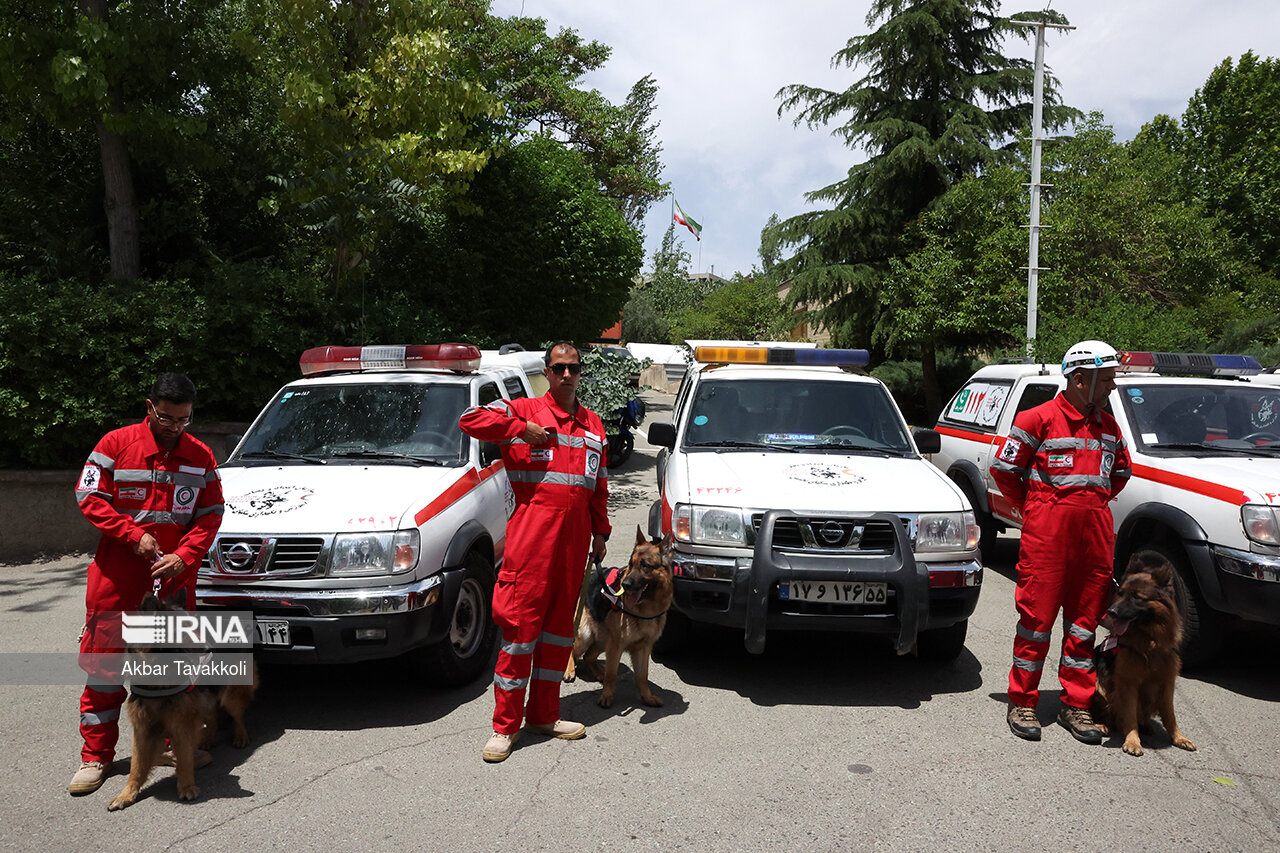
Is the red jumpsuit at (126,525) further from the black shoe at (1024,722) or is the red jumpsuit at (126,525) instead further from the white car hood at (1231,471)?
the white car hood at (1231,471)

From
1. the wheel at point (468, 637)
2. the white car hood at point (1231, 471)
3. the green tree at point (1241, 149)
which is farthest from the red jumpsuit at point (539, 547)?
the green tree at point (1241, 149)

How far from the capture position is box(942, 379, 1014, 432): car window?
8266 millimetres

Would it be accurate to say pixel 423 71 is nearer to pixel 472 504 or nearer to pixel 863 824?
pixel 472 504

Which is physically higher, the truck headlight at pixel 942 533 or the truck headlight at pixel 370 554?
the truck headlight at pixel 942 533

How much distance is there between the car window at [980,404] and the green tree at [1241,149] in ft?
90.0

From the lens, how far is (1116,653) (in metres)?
4.30

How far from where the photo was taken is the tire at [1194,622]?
5184 millimetres

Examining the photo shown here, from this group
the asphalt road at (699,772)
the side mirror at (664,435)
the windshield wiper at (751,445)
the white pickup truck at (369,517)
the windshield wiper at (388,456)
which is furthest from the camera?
the side mirror at (664,435)

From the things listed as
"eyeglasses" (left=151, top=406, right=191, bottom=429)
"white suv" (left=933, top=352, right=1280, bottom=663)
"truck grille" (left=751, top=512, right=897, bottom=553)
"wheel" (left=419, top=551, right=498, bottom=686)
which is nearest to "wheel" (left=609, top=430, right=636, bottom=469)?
"white suv" (left=933, top=352, right=1280, bottom=663)

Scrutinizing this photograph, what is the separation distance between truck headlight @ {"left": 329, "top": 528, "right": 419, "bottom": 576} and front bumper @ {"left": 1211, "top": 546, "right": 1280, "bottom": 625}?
455cm

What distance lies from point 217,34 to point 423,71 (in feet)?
14.3

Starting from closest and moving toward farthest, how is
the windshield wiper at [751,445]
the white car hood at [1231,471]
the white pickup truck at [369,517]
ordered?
the white pickup truck at [369,517]
the white car hood at [1231,471]
the windshield wiper at [751,445]

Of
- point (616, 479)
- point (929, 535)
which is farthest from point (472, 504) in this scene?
point (616, 479)

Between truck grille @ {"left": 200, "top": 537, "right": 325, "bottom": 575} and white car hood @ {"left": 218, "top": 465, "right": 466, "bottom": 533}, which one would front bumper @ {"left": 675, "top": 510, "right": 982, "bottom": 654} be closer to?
white car hood @ {"left": 218, "top": 465, "right": 466, "bottom": 533}
